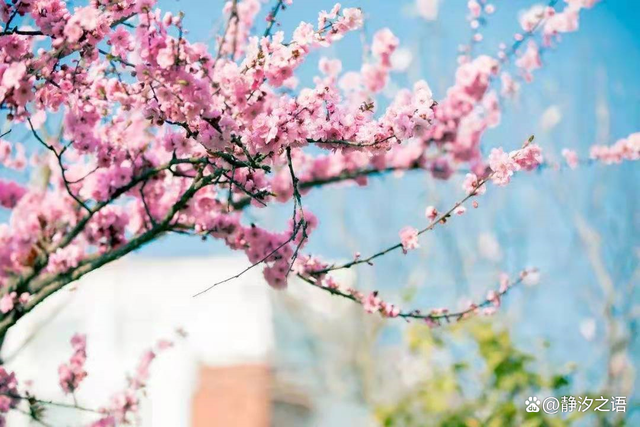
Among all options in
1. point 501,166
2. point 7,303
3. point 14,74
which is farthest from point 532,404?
point 14,74

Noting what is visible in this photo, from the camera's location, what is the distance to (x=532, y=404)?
624cm

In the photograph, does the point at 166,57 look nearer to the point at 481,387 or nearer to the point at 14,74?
the point at 14,74

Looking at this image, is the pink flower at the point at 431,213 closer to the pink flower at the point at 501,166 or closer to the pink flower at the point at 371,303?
the pink flower at the point at 501,166

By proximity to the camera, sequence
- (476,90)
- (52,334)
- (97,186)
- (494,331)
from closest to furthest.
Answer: (97,186)
(476,90)
(494,331)
(52,334)

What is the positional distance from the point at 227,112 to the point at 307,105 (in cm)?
31

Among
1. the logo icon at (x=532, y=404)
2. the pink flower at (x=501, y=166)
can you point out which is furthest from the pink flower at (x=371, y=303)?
the logo icon at (x=532, y=404)

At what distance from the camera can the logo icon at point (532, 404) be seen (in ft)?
20.2

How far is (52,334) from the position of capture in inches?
560

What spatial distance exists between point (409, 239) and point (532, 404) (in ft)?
12.0

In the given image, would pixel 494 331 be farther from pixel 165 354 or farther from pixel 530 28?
pixel 165 354

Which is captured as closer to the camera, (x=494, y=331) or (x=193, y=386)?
(x=494, y=331)

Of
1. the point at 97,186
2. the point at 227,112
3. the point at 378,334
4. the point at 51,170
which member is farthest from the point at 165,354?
the point at 227,112

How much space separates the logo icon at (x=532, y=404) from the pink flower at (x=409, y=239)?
3563 millimetres

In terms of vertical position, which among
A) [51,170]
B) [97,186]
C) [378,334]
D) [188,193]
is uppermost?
[378,334]
